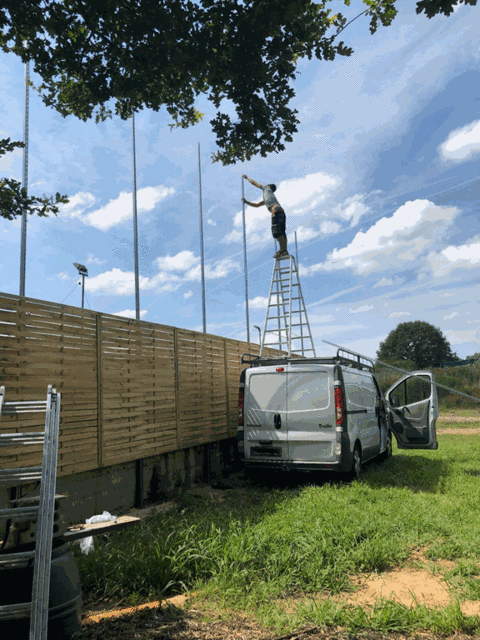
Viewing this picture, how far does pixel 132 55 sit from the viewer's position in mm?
4949

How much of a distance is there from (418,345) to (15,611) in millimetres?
57657

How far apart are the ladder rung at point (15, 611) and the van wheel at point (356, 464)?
6.63 meters

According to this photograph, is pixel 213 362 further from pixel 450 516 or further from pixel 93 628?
pixel 93 628

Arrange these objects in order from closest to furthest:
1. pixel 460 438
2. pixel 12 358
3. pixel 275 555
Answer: pixel 275 555
pixel 12 358
pixel 460 438

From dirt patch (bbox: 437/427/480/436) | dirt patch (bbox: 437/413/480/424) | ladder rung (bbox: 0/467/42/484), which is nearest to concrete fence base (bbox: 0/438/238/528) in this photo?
ladder rung (bbox: 0/467/42/484)

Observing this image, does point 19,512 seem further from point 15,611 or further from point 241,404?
point 241,404

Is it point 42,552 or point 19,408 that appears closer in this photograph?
point 42,552

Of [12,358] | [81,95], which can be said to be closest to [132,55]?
[81,95]

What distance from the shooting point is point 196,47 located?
463 cm

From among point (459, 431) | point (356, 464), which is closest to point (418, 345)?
point (459, 431)

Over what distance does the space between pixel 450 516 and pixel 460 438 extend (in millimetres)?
11015

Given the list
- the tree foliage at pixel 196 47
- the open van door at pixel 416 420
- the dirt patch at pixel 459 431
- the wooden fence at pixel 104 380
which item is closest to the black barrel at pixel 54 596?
the wooden fence at pixel 104 380

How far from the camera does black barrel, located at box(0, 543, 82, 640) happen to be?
287 centimetres

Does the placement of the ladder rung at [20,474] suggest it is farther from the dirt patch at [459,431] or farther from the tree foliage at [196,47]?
the dirt patch at [459,431]
